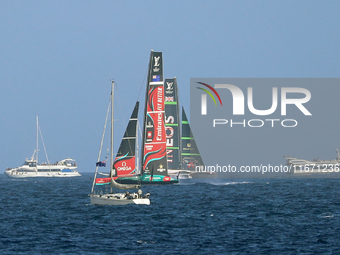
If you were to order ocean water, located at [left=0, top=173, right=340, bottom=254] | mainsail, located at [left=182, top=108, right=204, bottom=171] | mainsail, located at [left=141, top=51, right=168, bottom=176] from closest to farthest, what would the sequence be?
ocean water, located at [left=0, top=173, right=340, bottom=254], mainsail, located at [left=141, top=51, right=168, bottom=176], mainsail, located at [left=182, top=108, right=204, bottom=171]

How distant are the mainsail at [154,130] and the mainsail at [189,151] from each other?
49.1 meters

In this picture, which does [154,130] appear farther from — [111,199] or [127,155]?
[111,199]

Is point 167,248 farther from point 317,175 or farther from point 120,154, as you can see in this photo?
point 317,175

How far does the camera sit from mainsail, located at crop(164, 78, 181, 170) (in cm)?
11750

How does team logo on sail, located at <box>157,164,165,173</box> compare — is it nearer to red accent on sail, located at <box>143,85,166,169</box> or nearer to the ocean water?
red accent on sail, located at <box>143,85,166,169</box>

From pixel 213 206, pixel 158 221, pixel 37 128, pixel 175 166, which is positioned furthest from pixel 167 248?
pixel 37 128

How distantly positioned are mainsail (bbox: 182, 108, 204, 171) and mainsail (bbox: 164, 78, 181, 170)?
639 inches

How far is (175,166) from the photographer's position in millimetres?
116688

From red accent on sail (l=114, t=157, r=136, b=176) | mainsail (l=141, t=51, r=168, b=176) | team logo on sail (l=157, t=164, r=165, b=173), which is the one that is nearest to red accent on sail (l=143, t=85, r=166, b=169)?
mainsail (l=141, t=51, r=168, b=176)

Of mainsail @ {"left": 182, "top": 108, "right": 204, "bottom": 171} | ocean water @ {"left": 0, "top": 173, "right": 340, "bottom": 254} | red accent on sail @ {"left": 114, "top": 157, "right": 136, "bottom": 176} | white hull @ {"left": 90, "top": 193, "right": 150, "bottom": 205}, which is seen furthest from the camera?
mainsail @ {"left": 182, "top": 108, "right": 204, "bottom": 171}

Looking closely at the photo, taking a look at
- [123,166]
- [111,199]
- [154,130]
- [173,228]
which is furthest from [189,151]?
[173,228]

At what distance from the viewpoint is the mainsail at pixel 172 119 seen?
11750cm

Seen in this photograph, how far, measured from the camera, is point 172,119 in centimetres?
11875

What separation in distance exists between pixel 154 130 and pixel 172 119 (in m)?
32.9
